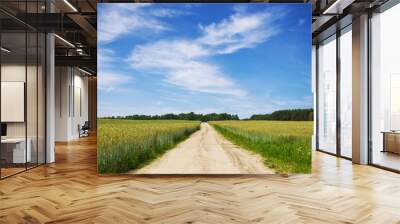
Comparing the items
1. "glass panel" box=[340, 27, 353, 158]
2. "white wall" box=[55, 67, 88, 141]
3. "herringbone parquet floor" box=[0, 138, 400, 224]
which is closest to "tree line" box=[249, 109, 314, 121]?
"herringbone parquet floor" box=[0, 138, 400, 224]

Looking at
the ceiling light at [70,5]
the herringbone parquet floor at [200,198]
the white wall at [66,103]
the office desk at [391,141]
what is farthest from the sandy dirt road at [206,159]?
the white wall at [66,103]

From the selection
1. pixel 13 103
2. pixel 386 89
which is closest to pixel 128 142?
pixel 13 103

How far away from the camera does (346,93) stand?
8398 mm

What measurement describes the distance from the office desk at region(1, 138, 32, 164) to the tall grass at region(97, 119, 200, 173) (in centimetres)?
146

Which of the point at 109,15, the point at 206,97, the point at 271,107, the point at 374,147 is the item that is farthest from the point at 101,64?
the point at 374,147

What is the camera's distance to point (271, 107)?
240 inches

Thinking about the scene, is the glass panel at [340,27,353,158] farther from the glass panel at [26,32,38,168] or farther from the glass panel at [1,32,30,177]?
the glass panel at [1,32,30,177]

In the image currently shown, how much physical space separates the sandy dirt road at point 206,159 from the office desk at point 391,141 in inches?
93.5

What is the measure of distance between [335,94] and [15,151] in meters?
7.17

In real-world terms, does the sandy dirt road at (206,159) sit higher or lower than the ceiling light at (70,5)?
lower

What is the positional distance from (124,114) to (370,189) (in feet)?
12.7

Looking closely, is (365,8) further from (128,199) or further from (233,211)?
(128,199)

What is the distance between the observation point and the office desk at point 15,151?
233 inches

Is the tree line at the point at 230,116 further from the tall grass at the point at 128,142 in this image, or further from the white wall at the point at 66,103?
the white wall at the point at 66,103
